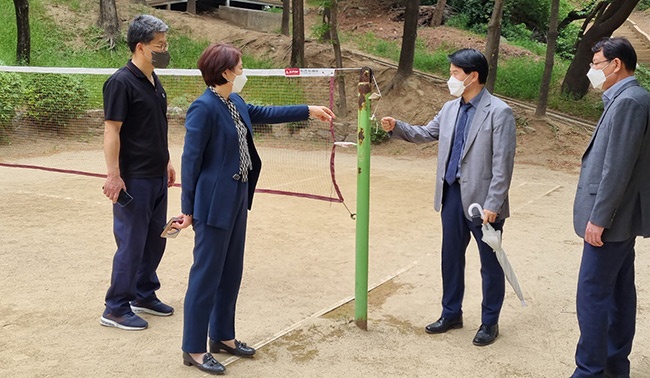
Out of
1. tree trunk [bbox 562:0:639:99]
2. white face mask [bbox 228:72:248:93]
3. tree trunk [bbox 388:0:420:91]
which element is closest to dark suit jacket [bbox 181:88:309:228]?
white face mask [bbox 228:72:248:93]

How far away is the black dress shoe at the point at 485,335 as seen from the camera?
429cm

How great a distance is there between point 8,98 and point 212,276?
405 inches

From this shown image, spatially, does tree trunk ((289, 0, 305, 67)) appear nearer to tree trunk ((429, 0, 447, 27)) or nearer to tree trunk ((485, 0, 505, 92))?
tree trunk ((485, 0, 505, 92))

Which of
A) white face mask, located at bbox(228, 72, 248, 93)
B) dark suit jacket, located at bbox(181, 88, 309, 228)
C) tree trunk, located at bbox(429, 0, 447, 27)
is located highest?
tree trunk, located at bbox(429, 0, 447, 27)

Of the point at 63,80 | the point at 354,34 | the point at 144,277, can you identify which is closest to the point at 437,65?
the point at 354,34

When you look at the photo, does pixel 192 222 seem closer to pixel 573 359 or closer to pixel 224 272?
pixel 224 272

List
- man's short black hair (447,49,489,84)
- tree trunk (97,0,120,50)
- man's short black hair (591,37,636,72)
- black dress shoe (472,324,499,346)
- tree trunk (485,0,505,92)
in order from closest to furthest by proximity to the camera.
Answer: man's short black hair (591,37,636,72)
man's short black hair (447,49,489,84)
black dress shoe (472,324,499,346)
tree trunk (485,0,505,92)
tree trunk (97,0,120,50)

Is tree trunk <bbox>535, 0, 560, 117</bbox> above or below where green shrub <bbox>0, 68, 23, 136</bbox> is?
above

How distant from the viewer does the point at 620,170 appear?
338 centimetres

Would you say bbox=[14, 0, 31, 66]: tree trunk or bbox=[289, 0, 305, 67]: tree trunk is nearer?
bbox=[14, 0, 31, 66]: tree trunk

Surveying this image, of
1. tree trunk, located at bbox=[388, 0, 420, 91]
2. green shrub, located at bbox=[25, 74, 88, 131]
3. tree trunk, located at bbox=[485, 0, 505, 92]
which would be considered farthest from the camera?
tree trunk, located at bbox=[388, 0, 420, 91]

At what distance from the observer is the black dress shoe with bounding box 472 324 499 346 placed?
14.1ft

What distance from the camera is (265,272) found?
579cm

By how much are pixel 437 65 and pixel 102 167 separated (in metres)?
10.8
